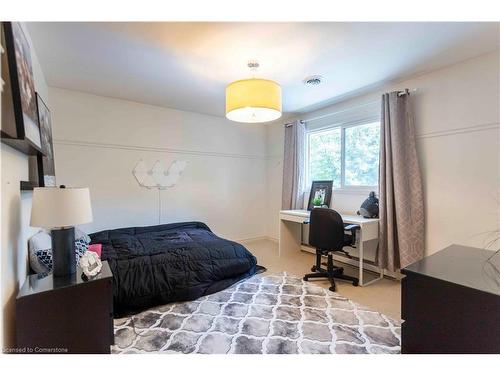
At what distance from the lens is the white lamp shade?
4.25 ft

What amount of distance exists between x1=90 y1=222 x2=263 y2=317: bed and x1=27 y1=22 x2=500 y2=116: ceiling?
6.01 ft

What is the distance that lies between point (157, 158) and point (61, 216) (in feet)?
8.32

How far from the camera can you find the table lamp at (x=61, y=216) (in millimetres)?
1299

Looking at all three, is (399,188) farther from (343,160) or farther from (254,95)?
(254,95)

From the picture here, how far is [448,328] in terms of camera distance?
110 centimetres

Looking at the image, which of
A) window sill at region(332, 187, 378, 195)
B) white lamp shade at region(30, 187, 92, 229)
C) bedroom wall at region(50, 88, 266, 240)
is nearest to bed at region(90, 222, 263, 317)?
bedroom wall at region(50, 88, 266, 240)

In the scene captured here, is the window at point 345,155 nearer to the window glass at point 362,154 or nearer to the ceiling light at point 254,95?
the window glass at point 362,154

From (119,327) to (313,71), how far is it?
2.87 meters

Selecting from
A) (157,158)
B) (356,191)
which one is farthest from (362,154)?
(157,158)

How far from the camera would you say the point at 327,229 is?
268cm

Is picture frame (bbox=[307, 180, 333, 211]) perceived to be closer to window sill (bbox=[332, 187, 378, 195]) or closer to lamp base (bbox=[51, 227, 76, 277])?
window sill (bbox=[332, 187, 378, 195])
